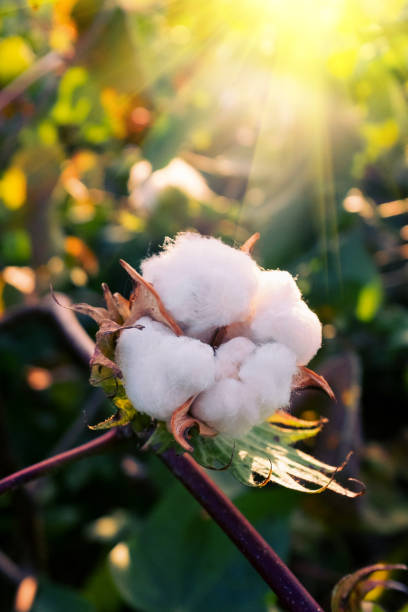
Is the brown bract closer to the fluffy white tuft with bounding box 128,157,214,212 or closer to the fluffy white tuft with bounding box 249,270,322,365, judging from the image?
the fluffy white tuft with bounding box 249,270,322,365

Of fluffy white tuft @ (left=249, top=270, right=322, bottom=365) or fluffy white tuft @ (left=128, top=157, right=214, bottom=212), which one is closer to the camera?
fluffy white tuft @ (left=249, top=270, right=322, bottom=365)

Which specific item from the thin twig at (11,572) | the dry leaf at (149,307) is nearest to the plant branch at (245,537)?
the dry leaf at (149,307)

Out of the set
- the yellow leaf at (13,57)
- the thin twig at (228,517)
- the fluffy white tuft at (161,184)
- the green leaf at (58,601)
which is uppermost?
the yellow leaf at (13,57)

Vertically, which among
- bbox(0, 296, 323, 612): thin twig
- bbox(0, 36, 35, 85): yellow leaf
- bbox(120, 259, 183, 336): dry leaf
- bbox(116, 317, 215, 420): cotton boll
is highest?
bbox(0, 36, 35, 85): yellow leaf

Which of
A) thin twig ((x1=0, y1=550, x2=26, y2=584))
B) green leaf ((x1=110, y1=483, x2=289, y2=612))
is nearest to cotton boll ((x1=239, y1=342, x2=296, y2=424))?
green leaf ((x1=110, y1=483, x2=289, y2=612))

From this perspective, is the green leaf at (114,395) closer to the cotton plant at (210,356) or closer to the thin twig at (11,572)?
the cotton plant at (210,356)

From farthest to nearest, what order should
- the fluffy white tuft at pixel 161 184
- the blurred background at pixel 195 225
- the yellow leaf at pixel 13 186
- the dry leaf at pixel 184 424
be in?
the yellow leaf at pixel 13 186 → the fluffy white tuft at pixel 161 184 → the blurred background at pixel 195 225 → the dry leaf at pixel 184 424
